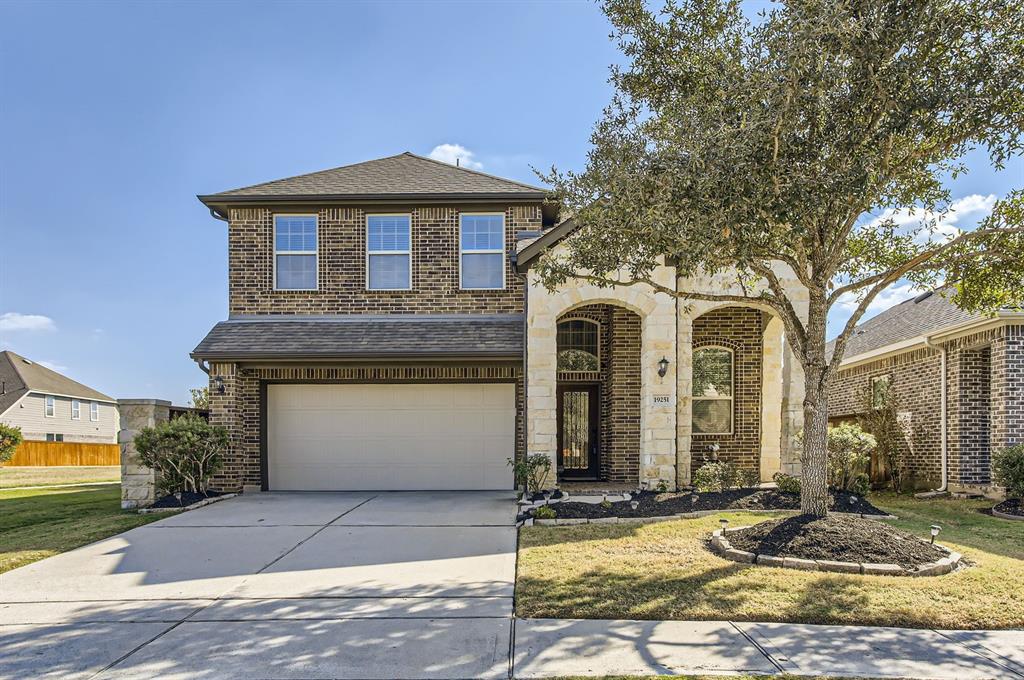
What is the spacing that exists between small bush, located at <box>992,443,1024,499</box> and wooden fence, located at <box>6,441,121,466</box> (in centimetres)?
2459

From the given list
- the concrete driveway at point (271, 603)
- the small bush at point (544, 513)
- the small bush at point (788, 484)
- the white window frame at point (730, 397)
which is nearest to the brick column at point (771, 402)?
the white window frame at point (730, 397)

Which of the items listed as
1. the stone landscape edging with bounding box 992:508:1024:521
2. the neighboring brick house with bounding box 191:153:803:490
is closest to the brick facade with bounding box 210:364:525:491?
the neighboring brick house with bounding box 191:153:803:490

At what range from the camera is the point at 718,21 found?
7.67 metres

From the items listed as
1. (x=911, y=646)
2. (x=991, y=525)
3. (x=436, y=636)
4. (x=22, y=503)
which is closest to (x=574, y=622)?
(x=436, y=636)

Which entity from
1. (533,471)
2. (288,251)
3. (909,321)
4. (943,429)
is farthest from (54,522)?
(909,321)

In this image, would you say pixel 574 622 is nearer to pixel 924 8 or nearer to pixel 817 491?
pixel 817 491

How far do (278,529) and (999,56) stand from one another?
10.1 meters

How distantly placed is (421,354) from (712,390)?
5843mm

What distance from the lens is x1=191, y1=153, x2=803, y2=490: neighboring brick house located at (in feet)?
41.3

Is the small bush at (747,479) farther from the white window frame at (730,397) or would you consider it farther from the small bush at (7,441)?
the small bush at (7,441)

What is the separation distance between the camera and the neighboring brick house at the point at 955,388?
1134cm

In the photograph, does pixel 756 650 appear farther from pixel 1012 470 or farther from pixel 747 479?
pixel 1012 470

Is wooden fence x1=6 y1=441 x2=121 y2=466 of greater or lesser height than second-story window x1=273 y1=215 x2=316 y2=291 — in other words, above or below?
below

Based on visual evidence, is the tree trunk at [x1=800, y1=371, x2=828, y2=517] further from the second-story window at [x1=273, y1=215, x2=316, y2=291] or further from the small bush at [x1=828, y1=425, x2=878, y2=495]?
the second-story window at [x1=273, y1=215, x2=316, y2=291]
